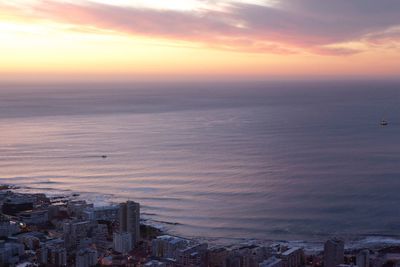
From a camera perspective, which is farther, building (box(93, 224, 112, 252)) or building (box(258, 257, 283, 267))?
building (box(93, 224, 112, 252))

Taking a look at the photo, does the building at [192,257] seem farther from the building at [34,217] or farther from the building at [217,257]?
the building at [34,217]

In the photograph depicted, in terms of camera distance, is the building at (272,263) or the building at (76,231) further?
the building at (76,231)

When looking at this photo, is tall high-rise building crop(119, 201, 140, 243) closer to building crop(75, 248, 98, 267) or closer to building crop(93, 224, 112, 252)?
building crop(93, 224, 112, 252)

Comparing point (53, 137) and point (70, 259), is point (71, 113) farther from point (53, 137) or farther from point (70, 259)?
point (70, 259)

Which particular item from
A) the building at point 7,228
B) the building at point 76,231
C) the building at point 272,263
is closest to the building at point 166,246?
the building at point 76,231

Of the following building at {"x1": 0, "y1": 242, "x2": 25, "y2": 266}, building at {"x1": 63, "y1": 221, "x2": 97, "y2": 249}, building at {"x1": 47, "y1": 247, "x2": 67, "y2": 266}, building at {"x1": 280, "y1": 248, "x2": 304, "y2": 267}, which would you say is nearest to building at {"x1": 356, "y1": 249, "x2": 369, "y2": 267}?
building at {"x1": 280, "y1": 248, "x2": 304, "y2": 267}

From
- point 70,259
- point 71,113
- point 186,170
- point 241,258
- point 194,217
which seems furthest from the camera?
point 71,113

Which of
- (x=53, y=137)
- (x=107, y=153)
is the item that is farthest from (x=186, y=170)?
(x=53, y=137)
